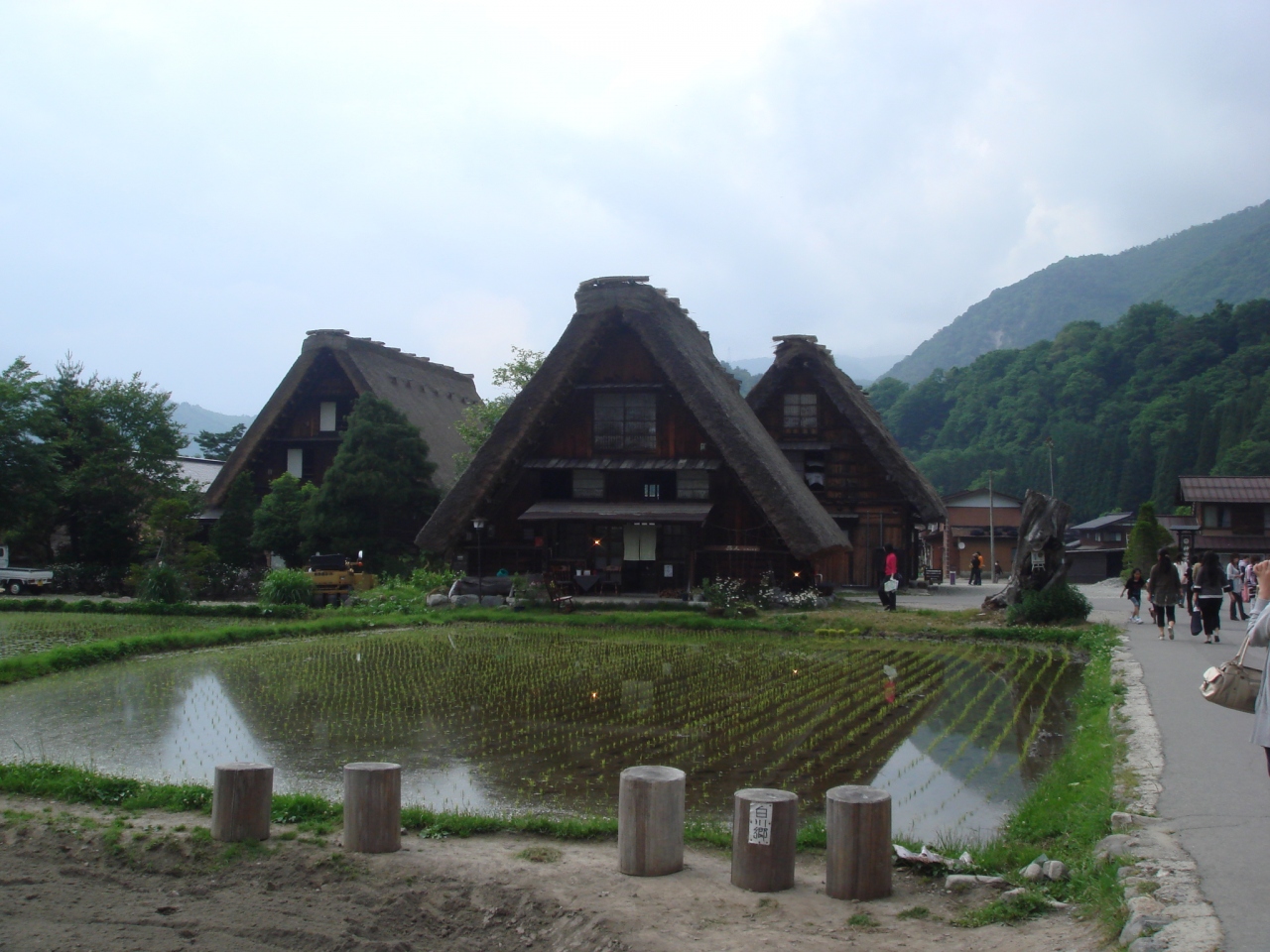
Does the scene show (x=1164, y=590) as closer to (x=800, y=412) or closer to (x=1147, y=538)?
(x=800, y=412)

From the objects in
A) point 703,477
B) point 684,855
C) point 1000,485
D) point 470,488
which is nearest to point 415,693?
point 684,855

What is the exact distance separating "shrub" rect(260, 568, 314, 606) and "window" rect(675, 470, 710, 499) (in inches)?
328

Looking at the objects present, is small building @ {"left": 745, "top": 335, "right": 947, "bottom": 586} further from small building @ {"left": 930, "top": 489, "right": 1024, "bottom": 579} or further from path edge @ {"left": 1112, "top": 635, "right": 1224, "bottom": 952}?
small building @ {"left": 930, "top": 489, "right": 1024, "bottom": 579}

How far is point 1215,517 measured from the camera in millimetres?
41469

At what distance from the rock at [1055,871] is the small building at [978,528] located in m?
47.6

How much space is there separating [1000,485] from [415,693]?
2632 inches

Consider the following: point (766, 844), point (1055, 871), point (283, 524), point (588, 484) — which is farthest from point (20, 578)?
point (1055, 871)

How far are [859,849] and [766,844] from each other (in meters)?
0.43

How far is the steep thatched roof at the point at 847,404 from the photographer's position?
28.4 metres

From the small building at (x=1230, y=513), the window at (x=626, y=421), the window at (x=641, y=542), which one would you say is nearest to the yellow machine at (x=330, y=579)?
the window at (x=641, y=542)

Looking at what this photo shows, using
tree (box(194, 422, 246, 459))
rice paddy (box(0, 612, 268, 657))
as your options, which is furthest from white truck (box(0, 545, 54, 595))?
tree (box(194, 422, 246, 459))

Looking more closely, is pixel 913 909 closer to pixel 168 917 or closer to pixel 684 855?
pixel 684 855

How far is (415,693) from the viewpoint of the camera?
35.6 ft

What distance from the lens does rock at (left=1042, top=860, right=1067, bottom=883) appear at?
484 cm
